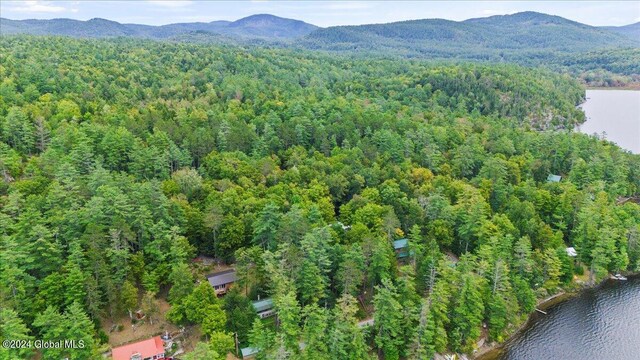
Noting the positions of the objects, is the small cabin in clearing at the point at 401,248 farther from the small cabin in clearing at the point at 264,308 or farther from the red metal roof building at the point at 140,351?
the red metal roof building at the point at 140,351

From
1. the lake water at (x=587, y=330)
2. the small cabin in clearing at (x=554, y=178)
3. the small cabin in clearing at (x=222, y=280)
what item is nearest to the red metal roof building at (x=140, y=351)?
the small cabin in clearing at (x=222, y=280)

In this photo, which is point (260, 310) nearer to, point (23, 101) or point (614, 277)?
point (614, 277)

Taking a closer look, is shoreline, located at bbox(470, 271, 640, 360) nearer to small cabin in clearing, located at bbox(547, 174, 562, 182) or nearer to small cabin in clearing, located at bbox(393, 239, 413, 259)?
small cabin in clearing, located at bbox(393, 239, 413, 259)

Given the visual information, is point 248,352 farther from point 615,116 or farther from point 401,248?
point 615,116

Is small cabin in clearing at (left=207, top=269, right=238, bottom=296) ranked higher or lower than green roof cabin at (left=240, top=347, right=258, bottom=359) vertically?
higher

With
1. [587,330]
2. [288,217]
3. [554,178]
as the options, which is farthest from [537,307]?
[554,178]

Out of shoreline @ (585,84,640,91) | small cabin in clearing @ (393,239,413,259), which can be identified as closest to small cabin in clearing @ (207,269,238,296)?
small cabin in clearing @ (393,239,413,259)
